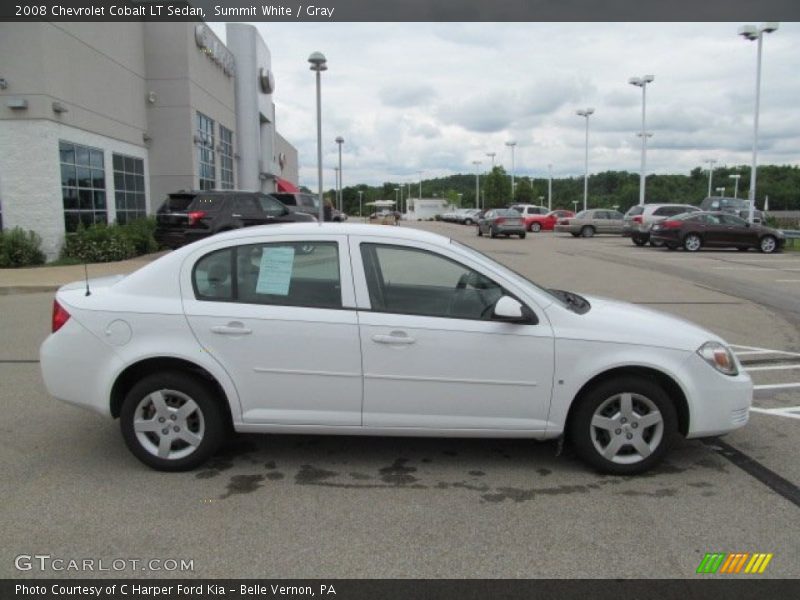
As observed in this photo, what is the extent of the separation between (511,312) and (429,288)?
0.71 metres

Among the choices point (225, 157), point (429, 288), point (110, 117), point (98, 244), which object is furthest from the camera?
point (225, 157)

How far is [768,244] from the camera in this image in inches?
968

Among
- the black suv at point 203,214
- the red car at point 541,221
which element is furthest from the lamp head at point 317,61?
the red car at point 541,221

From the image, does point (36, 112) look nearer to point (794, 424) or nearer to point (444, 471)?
point (444, 471)

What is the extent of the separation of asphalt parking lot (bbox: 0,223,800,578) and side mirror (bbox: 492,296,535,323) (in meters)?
1.05

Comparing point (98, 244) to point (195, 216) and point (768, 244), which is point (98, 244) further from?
point (768, 244)

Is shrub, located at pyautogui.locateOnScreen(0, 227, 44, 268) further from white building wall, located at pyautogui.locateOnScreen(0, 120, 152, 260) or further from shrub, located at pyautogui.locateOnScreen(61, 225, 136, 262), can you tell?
shrub, located at pyautogui.locateOnScreen(61, 225, 136, 262)

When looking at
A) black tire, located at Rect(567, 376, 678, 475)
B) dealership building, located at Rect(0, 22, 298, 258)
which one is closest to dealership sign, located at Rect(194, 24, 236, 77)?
dealership building, located at Rect(0, 22, 298, 258)

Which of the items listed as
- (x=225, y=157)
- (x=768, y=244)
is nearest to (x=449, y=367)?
(x=768, y=244)

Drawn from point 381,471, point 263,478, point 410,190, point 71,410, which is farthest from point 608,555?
point 410,190

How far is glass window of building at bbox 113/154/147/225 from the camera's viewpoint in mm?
22328

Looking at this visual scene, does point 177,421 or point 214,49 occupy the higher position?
point 214,49

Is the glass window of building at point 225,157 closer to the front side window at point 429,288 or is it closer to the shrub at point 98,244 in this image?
the shrub at point 98,244

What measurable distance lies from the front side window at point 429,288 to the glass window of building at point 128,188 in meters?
20.1
